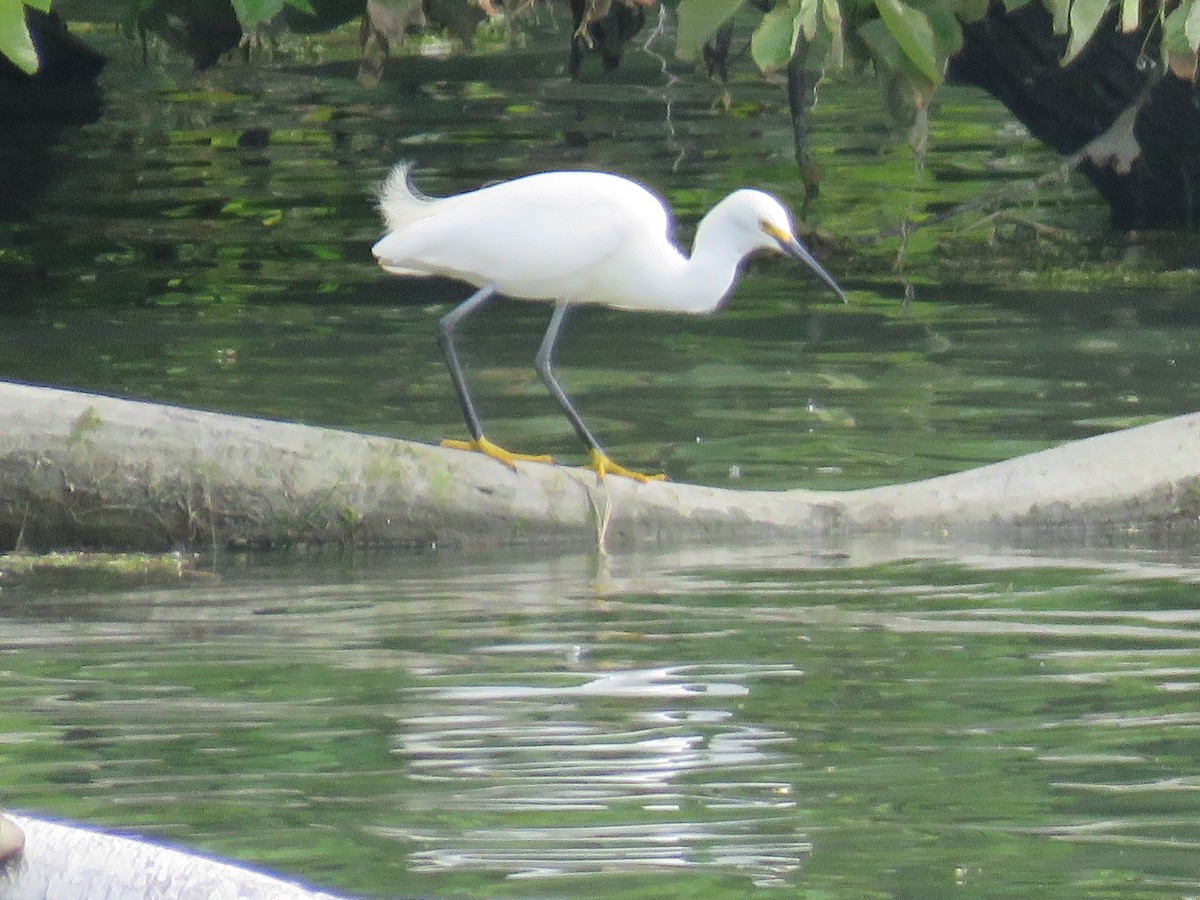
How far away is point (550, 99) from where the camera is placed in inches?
1025

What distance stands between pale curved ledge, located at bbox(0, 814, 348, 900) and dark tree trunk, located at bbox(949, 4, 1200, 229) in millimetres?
10769

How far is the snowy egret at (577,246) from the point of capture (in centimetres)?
877

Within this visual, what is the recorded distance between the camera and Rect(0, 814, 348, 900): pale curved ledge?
9.53 ft

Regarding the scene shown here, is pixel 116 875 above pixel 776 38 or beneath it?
beneath

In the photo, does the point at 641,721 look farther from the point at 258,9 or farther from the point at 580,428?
the point at 258,9

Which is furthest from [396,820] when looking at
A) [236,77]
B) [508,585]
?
[236,77]

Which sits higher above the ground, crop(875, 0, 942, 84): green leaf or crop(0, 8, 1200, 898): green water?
crop(875, 0, 942, 84): green leaf

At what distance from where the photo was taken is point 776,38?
730 cm

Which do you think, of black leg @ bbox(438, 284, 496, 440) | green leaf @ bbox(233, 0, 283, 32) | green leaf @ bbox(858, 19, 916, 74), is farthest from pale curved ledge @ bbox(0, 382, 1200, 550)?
green leaf @ bbox(233, 0, 283, 32)

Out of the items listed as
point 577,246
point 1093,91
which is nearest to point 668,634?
point 577,246

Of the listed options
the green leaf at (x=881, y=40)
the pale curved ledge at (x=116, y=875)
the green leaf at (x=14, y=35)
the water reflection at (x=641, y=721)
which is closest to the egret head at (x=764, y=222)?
the green leaf at (x=881, y=40)

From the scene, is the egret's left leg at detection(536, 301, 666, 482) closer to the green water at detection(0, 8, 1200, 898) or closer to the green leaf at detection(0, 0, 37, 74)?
the green water at detection(0, 8, 1200, 898)

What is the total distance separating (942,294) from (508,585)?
693 centimetres

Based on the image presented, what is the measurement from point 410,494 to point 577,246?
4.33 feet
